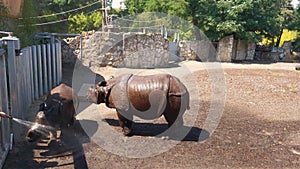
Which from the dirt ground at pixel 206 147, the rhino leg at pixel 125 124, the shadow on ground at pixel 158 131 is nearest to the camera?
the dirt ground at pixel 206 147

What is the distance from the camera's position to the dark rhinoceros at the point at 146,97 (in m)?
5.23

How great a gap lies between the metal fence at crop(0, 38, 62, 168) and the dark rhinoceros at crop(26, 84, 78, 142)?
0.46m

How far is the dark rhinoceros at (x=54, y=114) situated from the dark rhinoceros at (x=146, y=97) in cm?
55

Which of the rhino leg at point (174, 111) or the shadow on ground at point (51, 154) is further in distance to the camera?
the rhino leg at point (174, 111)

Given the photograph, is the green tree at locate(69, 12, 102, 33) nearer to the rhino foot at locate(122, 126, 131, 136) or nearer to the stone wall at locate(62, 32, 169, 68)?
the stone wall at locate(62, 32, 169, 68)

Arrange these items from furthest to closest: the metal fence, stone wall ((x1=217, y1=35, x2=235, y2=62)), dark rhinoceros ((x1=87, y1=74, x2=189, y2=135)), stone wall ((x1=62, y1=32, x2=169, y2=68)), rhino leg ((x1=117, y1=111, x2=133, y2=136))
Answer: stone wall ((x1=217, y1=35, x2=235, y2=62)) → stone wall ((x1=62, y1=32, x2=169, y2=68)) → rhino leg ((x1=117, y1=111, x2=133, y2=136)) → dark rhinoceros ((x1=87, y1=74, x2=189, y2=135)) → the metal fence

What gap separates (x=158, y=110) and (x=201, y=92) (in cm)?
467

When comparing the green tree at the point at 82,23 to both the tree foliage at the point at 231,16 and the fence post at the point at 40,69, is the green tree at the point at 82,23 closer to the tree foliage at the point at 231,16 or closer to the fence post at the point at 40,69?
the tree foliage at the point at 231,16

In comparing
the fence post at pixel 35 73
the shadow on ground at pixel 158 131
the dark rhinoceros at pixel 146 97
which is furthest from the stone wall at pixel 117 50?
the dark rhinoceros at pixel 146 97

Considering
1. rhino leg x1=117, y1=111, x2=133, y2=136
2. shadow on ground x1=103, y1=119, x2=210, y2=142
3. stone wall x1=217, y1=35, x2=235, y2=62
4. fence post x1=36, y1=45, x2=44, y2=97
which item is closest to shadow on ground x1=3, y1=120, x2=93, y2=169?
rhino leg x1=117, y1=111, x2=133, y2=136

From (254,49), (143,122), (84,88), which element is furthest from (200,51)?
(143,122)

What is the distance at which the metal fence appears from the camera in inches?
180

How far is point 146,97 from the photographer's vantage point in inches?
207

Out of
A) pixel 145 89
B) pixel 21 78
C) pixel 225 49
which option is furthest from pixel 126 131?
pixel 225 49
